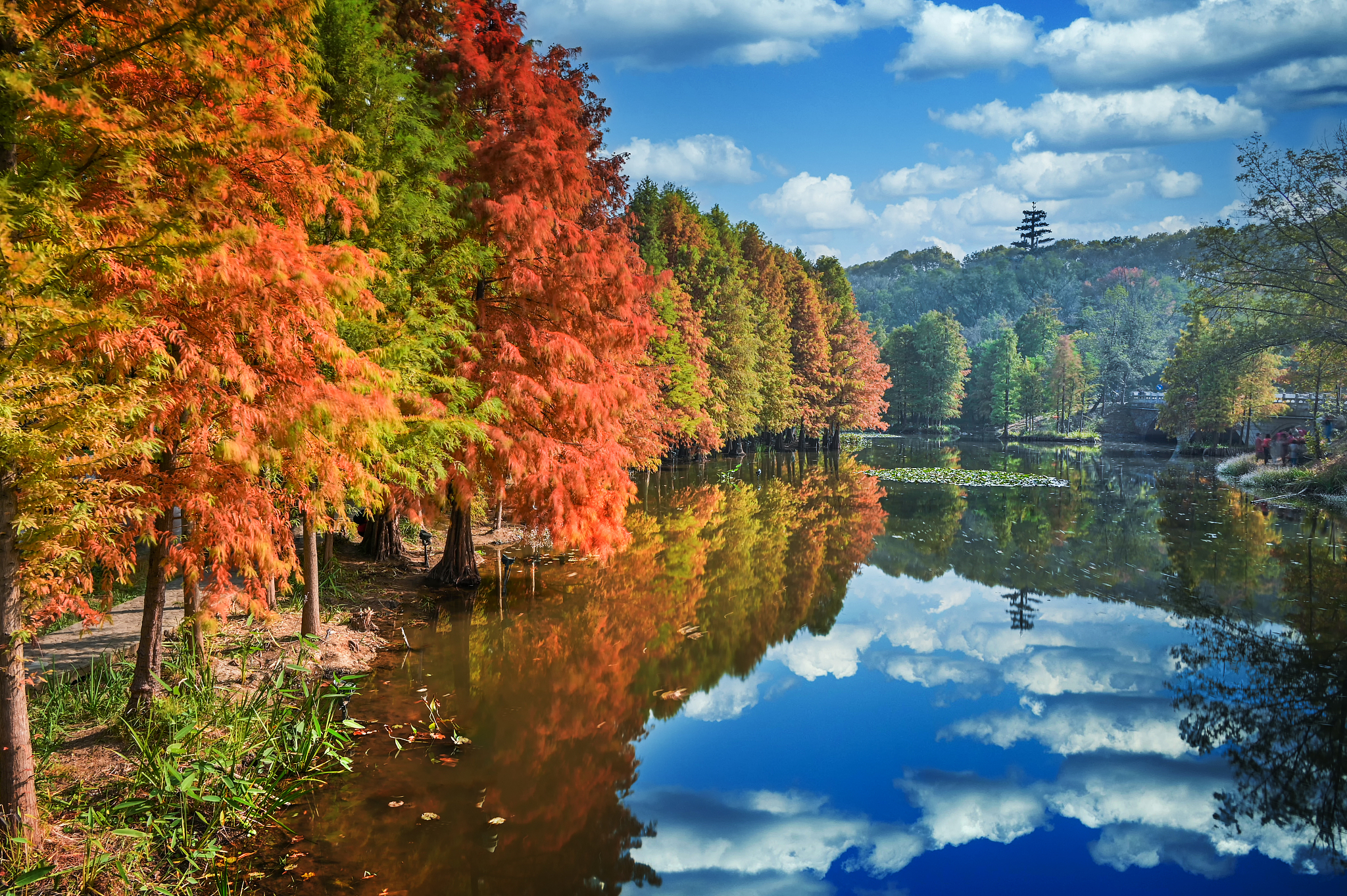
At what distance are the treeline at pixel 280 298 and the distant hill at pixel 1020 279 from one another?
140m

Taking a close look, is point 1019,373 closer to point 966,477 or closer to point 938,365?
point 938,365

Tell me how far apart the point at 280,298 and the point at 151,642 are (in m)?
4.16

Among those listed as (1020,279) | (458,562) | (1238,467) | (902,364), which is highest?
(1020,279)

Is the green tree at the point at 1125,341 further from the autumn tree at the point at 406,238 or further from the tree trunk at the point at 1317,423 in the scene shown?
the autumn tree at the point at 406,238

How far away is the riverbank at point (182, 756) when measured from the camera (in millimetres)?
5922

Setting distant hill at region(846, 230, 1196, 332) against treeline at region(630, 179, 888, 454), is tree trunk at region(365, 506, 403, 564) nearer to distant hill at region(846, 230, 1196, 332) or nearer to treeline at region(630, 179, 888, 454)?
treeline at region(630, 179, 888, 454)

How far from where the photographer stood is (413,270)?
40.0 feet

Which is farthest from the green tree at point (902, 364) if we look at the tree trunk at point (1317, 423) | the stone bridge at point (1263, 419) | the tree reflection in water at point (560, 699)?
the tree reflection in water at point (560, 699)

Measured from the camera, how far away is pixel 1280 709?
1037 centimetres

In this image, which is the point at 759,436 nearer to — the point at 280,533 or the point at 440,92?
the point at 440,92

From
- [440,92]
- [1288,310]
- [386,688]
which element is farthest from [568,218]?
[1288,310]

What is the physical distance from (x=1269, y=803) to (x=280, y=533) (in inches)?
442

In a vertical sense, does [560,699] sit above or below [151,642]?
below

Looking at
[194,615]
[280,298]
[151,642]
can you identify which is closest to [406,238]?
[280,298]
